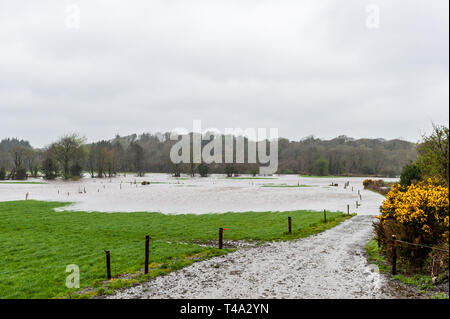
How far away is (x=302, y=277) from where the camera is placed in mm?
9398

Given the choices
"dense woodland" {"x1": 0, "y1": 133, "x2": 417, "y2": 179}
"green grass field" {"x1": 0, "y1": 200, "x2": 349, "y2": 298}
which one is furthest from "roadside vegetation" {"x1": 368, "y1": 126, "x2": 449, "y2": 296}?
"dense woodland" {"x1": 0, "y1": 133, "x2": 417, "y2": 179}

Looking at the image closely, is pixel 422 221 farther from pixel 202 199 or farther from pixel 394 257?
pixel 202 199

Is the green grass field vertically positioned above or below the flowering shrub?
below

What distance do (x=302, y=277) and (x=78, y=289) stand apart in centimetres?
717

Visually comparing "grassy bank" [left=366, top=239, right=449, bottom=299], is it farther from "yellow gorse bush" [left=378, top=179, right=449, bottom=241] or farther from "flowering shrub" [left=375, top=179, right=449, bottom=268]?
"yellow gorse bush" [left=378, top=179, right=449, bottom=241]

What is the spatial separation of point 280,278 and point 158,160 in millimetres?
167391

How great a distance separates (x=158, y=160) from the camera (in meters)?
171

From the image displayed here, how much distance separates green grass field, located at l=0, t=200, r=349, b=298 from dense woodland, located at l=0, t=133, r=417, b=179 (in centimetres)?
7990

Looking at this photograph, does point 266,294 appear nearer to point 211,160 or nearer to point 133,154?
point 211,160

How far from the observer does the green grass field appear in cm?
974

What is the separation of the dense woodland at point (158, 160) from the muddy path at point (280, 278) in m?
96.9

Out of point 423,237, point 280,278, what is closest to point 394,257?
point 423,237
